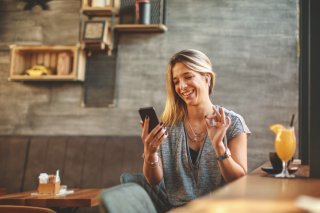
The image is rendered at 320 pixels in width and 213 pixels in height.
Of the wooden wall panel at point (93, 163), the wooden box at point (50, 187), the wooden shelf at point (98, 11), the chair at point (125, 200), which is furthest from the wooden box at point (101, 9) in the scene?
the chair at point (125, 200)

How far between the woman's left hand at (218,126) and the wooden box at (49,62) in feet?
7.94

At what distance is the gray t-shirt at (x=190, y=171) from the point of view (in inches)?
85.0

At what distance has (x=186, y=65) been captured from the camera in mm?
2316

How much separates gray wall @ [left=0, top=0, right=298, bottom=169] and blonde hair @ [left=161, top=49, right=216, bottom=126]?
162 cm

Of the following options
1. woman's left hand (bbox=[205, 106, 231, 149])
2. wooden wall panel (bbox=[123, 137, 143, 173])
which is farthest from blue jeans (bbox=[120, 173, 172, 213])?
wooden wall panel (bbox=[123, 137, 143, 173])

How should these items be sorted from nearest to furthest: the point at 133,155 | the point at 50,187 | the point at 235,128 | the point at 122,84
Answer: the point at 235,128 < the point at 50,187 < the point at 133,155 < the point at 122,84

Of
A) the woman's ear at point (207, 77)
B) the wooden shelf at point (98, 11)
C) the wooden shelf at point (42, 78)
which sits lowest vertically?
the woman's ear at point (207, 77)

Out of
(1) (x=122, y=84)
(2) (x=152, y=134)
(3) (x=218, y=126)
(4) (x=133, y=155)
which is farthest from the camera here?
(1) (x=122, y=84)

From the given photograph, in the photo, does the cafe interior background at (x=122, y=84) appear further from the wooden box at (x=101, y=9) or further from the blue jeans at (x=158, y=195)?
the blue jeans at (x=158, y=195)

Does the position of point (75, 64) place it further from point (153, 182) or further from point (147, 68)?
point (153, 182)

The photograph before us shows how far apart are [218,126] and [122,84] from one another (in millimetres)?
2389

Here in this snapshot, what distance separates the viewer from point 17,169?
4.05 meters

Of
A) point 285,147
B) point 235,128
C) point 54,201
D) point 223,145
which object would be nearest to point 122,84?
point 54,201

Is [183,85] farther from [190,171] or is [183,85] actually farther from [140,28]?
[140,28]
